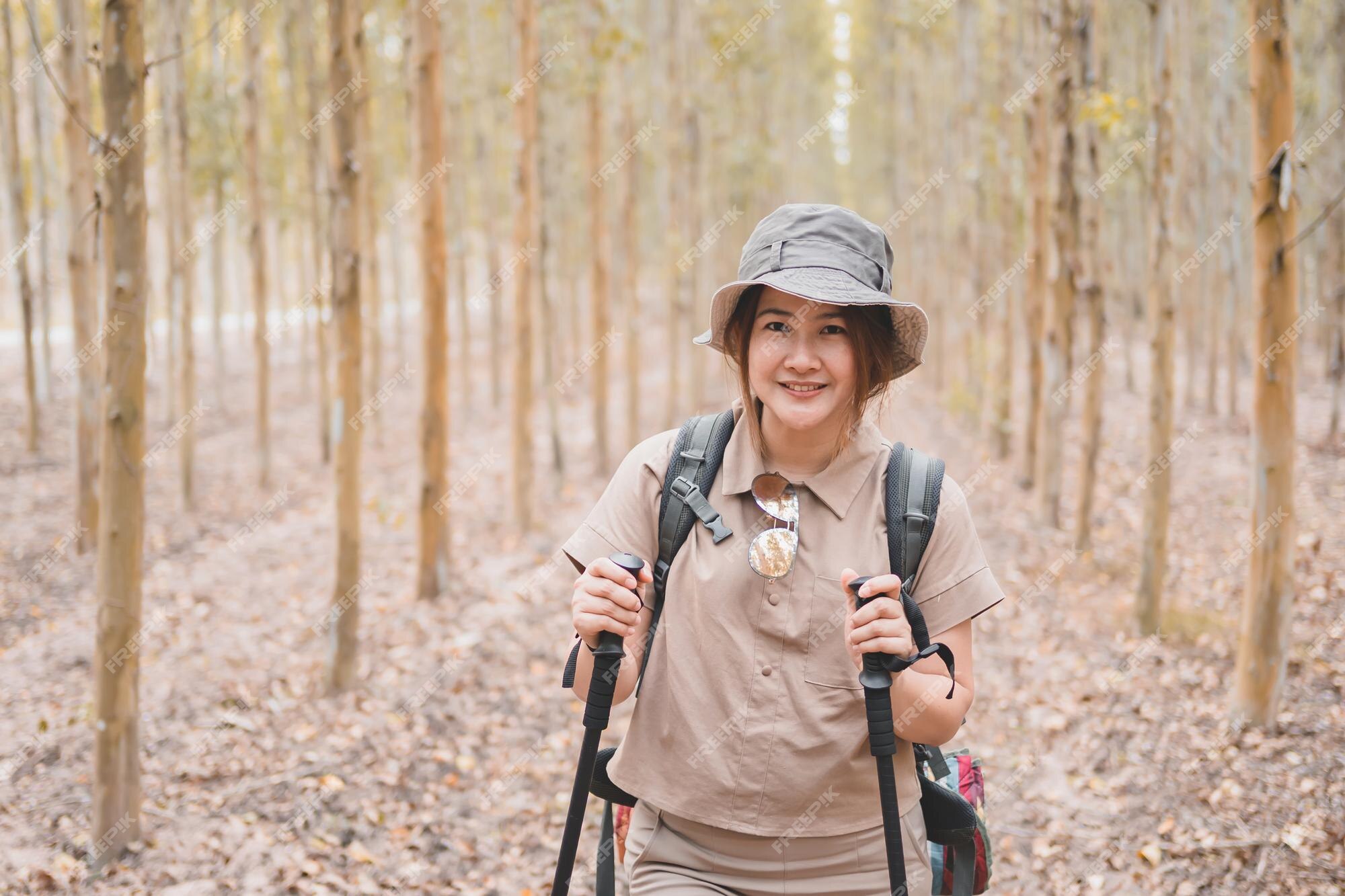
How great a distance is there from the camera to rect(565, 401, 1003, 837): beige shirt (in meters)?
1.87

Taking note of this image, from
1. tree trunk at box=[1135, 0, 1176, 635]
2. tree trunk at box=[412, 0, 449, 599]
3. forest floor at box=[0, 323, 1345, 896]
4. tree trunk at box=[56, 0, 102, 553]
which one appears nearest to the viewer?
forest floor at box=[0, 323, 1345, 896]

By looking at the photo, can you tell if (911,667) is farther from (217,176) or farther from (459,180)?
(459,180)

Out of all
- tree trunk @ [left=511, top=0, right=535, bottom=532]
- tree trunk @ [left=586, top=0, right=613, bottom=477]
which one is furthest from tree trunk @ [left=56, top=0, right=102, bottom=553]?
tree trunk @ [left=586, top=0, right=613, bottom=477]

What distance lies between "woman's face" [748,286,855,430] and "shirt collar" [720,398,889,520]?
0.40ft

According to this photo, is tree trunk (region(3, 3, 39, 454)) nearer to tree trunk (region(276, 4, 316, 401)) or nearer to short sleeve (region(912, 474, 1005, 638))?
tree trunk (region(276, 4, 316, 401))

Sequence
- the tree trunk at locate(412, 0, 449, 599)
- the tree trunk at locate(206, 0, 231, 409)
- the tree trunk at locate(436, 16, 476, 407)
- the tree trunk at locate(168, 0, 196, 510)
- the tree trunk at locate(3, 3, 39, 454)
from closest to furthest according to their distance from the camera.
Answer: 1. the tree trunk at locate(412, 0, 449, 599)
2. the tree trunk at locate(168, 0, 196, 510)
3. the tree trunk at locate(3, 3, 39, 454)
4. the tree trunk at locate(206, 0, 231, 409)
5. the tree trunk at locate(436, 16, 476, 407)

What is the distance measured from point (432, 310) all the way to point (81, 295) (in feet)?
13.2

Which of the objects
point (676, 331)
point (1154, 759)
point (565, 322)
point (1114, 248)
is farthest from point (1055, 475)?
point (1114, 248)

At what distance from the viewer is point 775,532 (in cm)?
196

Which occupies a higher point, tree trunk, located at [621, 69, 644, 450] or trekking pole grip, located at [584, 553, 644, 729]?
tree trunk, located at [621, 69, 644, 450]

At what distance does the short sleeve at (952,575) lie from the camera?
6.18ft

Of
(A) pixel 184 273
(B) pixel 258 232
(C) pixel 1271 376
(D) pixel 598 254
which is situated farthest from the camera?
(D) pixel 598 254

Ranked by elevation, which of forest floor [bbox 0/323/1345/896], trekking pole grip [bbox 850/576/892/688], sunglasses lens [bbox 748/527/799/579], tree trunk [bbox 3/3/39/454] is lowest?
forest floor [bbox 0/323/1345/896]

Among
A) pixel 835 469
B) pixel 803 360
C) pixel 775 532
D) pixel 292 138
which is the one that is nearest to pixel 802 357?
pixel 803 360
